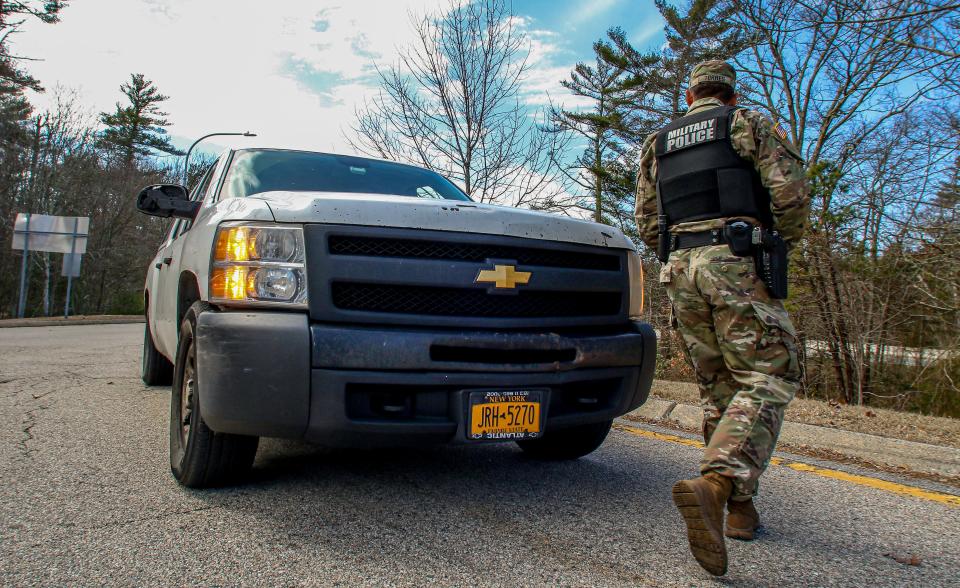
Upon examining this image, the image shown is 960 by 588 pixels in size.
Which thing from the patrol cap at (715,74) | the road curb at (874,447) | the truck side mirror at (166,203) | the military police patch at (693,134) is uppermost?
the patrol cap at (715,74)

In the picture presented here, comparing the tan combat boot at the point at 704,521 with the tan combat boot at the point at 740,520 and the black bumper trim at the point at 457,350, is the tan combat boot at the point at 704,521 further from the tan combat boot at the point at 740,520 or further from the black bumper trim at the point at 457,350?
the black bumper trim at the point at 457,350

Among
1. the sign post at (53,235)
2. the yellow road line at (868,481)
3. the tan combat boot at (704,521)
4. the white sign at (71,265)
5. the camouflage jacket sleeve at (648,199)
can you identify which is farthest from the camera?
the sign post at (53,235)

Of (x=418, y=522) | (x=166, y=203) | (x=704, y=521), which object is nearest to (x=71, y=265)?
(x=166, y=203)

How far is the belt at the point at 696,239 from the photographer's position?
262 cm

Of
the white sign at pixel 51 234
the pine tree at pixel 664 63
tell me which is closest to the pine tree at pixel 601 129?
the pine tree at pixel 664 63

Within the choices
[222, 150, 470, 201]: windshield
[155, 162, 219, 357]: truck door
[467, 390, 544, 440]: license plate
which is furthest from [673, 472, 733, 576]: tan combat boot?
[155, 162, 219, 357]: truck door

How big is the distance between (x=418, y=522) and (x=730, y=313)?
4.79ft

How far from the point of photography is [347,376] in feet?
7.75

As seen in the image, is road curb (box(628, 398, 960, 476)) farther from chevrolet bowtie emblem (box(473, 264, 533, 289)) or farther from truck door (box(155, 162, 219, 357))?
truck door (box(155, 162, 219, 357))

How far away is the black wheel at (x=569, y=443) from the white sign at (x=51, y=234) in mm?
23783

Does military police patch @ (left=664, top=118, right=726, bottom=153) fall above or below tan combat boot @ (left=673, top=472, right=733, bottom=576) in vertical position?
above

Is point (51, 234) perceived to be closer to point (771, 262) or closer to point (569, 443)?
point (569, 443)

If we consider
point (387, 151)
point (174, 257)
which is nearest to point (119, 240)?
point (387, 151)

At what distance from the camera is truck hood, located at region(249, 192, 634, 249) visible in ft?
8.22
